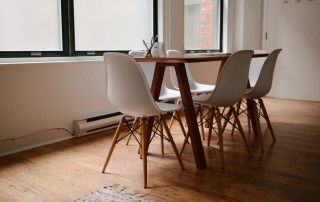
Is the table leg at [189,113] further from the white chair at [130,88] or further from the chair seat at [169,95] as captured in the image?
the chair seat at [169,95]

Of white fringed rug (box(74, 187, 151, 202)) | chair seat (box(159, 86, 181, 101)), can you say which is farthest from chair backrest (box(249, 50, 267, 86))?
white fringed rug (box(74, 187, 151, 202))

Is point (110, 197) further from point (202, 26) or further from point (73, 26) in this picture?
point (202, 26)

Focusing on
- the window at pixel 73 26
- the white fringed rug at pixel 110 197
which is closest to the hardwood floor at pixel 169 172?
the white fringed rug at pixel 110 197

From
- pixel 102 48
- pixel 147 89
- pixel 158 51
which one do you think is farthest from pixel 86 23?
pixel 147 89

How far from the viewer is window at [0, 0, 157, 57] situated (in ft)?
10.1

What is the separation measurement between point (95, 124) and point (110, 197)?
1655 millimetres

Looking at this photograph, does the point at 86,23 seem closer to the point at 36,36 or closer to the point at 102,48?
the point at 102,48

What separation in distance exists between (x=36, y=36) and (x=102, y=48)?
2.83 feet

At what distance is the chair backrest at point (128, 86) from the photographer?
217 centimetres

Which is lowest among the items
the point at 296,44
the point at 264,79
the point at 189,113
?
the point at 189,113

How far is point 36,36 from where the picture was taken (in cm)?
326

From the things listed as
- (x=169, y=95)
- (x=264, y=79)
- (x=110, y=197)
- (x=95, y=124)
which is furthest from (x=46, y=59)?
(x=264, y=79)

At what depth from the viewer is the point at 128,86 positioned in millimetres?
2240

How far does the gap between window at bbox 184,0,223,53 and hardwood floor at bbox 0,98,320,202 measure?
2.50 meters
